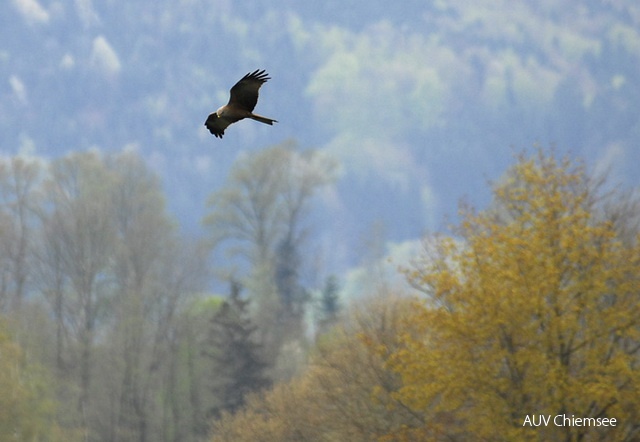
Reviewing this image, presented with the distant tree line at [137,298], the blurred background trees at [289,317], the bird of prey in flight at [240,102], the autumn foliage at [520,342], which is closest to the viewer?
the bird of prey in flight at [240,102]

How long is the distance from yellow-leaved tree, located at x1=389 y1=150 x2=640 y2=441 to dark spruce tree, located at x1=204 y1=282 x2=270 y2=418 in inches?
945

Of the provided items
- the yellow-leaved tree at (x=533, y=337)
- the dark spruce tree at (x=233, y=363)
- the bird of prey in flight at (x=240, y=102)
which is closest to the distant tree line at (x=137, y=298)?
the dark spruce tree at (x=233, y=363)

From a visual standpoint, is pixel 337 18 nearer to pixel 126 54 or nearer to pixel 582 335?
pixel 126 54

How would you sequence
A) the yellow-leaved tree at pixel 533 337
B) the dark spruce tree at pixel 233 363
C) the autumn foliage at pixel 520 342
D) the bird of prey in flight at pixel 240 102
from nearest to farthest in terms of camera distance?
1. the bird of prey in flight at pixel 240 102
2. the yellow-leaved tree at pixel 533 337
3. the autumn foliage at pixel 520 342
4. the dark spruce tree at pixel 233 363

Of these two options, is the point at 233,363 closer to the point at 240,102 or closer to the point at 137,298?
the point at 137,298

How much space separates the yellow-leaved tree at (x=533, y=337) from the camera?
1042 inches

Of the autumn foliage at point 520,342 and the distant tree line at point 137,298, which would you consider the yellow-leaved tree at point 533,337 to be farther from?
the distant tree line at point 137,298

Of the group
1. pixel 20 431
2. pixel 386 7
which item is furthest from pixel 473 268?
pixel 386 7

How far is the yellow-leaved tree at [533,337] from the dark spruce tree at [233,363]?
24.0 metres

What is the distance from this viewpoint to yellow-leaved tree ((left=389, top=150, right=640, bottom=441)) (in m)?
26.5

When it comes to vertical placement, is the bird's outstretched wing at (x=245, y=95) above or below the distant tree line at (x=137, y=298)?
below

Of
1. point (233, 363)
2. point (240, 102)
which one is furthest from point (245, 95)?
point (233, 363)

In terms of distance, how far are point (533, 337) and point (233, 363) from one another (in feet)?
93.9

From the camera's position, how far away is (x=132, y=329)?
203 ft
